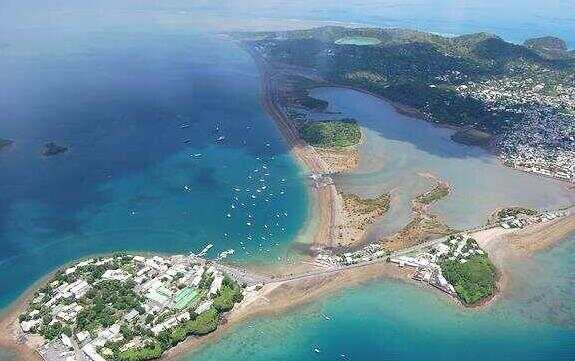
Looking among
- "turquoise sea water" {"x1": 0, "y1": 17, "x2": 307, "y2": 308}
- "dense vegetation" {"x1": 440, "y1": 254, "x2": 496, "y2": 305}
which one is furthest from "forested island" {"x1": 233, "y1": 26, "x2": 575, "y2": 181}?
"dense vegetation" {"x1": 440, "y1": 254, "x2": 496, "y2": 305}

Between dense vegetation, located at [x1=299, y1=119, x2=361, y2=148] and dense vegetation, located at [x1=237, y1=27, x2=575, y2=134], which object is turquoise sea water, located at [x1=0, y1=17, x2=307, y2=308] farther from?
dense vegetation, located at [x1=237, y1=27, x2=575, y2=134]

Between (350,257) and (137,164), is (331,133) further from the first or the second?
(350,257)

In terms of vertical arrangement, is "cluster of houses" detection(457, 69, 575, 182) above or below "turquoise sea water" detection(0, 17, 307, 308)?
below

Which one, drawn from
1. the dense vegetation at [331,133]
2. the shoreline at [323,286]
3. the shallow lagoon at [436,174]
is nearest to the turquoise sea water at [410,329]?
the shoreline at [323,286]

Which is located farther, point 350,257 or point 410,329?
point 350,257

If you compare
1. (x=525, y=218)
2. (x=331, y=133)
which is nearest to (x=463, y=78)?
(x=331, y=133)

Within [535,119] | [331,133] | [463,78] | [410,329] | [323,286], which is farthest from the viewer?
[463,78]

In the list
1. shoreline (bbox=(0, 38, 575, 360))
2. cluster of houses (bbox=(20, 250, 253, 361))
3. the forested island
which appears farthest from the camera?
the forested island
